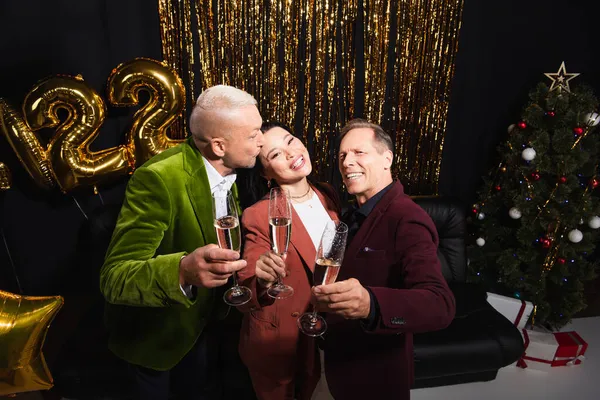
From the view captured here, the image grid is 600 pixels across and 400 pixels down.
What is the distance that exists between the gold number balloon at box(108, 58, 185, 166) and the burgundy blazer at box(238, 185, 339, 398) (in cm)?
139

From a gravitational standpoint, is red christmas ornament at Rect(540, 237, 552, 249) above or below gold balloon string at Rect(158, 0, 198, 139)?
below

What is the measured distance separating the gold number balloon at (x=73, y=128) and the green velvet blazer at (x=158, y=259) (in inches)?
48.2

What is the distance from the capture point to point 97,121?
2.78 meters

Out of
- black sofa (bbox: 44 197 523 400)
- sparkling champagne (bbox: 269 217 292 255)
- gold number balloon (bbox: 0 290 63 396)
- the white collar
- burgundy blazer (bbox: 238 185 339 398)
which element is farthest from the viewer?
black sofa (bbox: 44 197 523 400)

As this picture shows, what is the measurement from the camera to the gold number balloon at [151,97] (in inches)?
109

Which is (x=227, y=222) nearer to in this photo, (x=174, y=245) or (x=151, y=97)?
(x=174, y=245)

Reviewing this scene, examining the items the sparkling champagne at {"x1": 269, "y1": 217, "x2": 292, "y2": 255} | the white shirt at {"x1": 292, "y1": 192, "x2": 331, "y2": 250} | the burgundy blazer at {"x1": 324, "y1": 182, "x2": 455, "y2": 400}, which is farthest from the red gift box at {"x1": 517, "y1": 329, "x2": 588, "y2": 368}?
the sparkling champagne at {"x1": 269, "y1": 217, "x2": 292, "y2": 255}

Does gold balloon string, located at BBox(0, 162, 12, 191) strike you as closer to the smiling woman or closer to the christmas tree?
the smiling woman

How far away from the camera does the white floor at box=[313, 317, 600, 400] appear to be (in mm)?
2764

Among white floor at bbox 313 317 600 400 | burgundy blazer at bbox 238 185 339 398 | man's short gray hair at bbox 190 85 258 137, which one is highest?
man's short gray hair at bbox 190 85 258 137

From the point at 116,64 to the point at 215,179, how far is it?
1.69 meters

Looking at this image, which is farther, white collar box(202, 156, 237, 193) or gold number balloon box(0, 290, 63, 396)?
gold number balloon box(0, 290, 63, 396)

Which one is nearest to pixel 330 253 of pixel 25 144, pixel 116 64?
pixel 25 144

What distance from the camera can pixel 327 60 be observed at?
3342 millimetres
